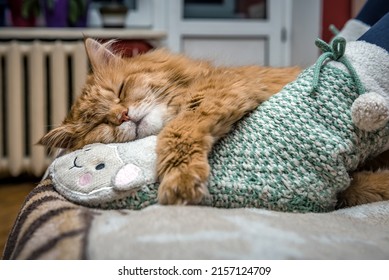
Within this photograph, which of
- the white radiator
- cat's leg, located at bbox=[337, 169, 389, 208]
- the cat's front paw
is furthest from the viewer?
the white radiator

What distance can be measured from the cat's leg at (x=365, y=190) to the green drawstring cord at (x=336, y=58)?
0.20 meters

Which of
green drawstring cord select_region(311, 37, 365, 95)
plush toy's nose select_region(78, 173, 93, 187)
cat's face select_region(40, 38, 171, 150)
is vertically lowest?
plush toy's nose select_region(78, 173, 93, 187)

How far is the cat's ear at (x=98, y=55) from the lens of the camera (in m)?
1.20

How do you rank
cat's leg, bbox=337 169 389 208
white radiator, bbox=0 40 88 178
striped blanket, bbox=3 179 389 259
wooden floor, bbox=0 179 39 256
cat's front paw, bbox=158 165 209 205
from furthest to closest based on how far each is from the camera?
white radiator, bbox=0 40 88 178, wooden floor, bbox=0 179 39 256, cat's leg, bbox=337 169 389 208, cat's front paw, bbox=158 165 209 205, striped blanket, bbox=3 179 389 259

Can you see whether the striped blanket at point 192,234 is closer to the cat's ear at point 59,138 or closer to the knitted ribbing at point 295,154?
the knitted ribbing at point 295,154

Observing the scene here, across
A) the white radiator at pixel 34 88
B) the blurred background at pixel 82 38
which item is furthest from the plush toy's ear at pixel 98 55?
the white radiator at pixel 34 88

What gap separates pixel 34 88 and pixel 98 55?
1679 mm

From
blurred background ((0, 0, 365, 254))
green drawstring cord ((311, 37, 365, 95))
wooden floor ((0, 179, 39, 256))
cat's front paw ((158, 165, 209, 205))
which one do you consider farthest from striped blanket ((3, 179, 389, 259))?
blurred background ((0, 0, 365, 254))

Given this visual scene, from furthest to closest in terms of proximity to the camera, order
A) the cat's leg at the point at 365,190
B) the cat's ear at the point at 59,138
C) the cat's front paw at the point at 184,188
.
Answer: the cat's ear at the point at 59,138
the cat's leg at the point at 365,190
the cat's front paw at the point at 184,188

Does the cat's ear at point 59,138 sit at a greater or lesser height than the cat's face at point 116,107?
lesser

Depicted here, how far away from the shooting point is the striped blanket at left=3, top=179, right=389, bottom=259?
0.57 m

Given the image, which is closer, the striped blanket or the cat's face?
the striped blanket

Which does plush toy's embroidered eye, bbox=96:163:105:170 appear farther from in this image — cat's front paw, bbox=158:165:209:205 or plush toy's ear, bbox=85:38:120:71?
plush toy's ear, bbox=85:38:120:71
